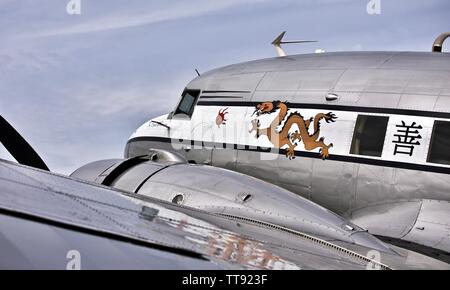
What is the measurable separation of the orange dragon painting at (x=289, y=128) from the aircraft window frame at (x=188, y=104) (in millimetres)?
2163

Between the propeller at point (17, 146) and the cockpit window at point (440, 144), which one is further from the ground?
the propeller at point (17, 146)

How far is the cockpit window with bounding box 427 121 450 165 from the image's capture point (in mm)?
9945

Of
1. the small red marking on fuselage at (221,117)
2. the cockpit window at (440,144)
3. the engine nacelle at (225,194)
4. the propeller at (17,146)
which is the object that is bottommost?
the engine nacelle at (225,194)

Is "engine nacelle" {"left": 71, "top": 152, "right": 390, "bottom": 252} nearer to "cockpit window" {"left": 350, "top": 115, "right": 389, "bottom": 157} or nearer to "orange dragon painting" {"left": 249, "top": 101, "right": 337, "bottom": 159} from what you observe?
"orange dragon painting" {"left": 249, "top": 101, "right": 337, "bottom": 159}

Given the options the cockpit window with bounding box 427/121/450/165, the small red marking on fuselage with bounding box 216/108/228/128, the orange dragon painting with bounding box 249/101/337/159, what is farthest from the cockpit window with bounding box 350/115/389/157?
the small red marking on fuselage with bounding box 216/108/228/128

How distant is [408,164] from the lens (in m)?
10.2

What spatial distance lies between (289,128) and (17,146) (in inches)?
225

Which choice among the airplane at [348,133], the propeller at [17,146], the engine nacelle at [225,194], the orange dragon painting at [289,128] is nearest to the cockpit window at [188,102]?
the airplane at [348,133]

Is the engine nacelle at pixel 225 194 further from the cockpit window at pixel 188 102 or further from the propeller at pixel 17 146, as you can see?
the cockpit window at pixel 188 102

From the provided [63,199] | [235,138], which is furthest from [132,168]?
[63,199]

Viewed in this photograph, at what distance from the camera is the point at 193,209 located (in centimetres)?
583

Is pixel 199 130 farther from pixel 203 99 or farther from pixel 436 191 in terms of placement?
pixel 436 191

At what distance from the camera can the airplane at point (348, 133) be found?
32.7 feet

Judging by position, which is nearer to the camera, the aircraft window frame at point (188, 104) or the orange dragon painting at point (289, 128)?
the orange dragon painting at point (289, 128)
